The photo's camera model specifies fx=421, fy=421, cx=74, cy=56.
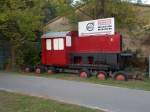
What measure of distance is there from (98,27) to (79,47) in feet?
5.96

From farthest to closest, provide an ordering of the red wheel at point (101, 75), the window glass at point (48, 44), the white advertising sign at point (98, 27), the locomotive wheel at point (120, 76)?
1. the window glass at point (48, 44)
2. the white advertising sign at point (98, 27)
3. the red wheel at point (101, 75)
4. the locomotive wheel at point (120, 76)

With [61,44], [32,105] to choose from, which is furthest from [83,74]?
[32,105]

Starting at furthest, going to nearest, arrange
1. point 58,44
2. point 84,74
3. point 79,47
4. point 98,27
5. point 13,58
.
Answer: point 13,58 → point 58,44 → point 79,47 → point 98,27 → point 84,74

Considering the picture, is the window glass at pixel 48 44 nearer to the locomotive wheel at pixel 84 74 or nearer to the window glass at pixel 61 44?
the window glass at pixel 61 44

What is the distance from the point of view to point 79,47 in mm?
24047

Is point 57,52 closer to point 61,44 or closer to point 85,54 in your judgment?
point 61,44

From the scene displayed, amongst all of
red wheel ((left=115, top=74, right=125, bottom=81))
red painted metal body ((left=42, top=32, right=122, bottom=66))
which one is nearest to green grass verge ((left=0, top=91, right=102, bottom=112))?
red wheel ((left=115, top=74, right=125, bottom=81))

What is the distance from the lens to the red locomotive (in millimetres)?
21797

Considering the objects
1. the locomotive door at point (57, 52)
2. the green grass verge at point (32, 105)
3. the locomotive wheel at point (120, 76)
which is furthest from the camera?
the locomotive door at point (57, 52)

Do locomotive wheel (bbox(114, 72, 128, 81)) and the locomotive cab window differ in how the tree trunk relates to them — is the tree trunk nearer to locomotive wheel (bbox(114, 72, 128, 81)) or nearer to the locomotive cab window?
the locomotive cab window

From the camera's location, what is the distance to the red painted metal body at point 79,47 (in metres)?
22.1

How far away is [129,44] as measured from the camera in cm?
2822

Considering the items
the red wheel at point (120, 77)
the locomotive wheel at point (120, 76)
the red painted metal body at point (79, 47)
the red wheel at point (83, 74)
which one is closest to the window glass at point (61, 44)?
the red painted metal body at point (79, 47)

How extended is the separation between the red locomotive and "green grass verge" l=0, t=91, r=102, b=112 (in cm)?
754
